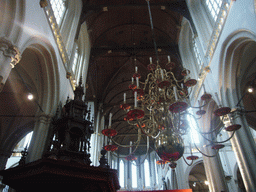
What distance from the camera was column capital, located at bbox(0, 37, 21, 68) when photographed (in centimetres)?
379

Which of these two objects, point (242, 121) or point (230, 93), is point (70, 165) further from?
point (230, 93)

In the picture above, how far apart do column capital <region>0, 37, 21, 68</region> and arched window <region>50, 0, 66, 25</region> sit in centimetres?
448

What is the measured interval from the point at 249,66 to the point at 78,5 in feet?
27.6

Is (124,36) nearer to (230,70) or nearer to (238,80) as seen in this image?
(230,70)

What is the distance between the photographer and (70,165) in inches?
147

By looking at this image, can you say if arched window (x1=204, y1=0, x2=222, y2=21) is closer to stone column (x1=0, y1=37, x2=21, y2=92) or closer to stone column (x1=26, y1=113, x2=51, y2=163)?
stone column (x1=0, y1=37, x2=21, y2=92)

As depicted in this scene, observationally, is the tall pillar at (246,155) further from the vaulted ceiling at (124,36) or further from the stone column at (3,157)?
the stone column at (3,157)

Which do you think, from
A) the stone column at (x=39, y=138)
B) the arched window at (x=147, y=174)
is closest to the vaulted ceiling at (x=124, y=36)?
the stone column at (x=39, y=138)

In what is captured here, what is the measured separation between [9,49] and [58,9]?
5.04 metres

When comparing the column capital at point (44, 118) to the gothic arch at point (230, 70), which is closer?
the column capital at point (44, 118)

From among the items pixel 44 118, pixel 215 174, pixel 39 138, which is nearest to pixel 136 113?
pixel 39 138

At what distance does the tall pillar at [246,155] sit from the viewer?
5.52 metres

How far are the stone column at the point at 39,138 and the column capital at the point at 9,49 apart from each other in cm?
285

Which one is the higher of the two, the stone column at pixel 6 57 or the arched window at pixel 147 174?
the arched window at pixel 147 174
